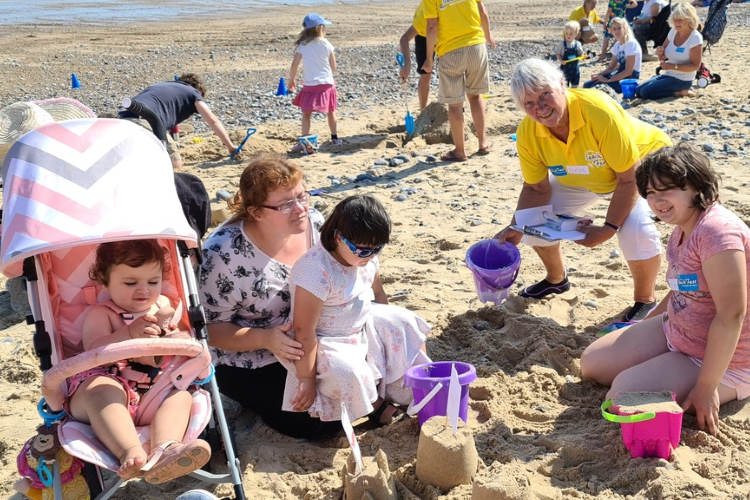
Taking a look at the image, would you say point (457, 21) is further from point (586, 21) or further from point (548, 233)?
point (586, 21)

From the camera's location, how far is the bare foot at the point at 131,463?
8.34ft

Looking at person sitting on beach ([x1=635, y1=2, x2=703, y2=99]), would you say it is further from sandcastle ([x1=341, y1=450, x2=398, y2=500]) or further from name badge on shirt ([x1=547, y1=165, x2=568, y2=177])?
sandcastle ([x1=341, y1=450, x2=398, y2=500])

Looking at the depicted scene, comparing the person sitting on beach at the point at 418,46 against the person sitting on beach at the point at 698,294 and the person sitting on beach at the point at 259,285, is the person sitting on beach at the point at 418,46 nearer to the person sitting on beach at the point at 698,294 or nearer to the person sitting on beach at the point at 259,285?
the person sitting on beach at the point at 259,285

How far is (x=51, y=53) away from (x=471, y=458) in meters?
16.6

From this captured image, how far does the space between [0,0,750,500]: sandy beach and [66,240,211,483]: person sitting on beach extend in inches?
17.4

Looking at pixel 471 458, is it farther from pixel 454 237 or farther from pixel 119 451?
→ pixel 454 237

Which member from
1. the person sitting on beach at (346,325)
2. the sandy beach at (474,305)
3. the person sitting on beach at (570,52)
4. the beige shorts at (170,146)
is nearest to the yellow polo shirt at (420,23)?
the sandy beach at (474,305)

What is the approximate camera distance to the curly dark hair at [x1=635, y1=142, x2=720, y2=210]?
3.00 m

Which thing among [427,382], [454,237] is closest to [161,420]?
[427,382]

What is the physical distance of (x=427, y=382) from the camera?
123 inches

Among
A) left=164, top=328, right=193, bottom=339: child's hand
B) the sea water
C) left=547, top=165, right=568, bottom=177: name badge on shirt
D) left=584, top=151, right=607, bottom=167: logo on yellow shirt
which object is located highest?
the sea water

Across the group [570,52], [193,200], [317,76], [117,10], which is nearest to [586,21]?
[570,52]

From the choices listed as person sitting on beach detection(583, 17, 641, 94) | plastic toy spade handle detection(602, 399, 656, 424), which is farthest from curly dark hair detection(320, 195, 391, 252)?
person sitting on beach detection(583, 17, 641, 94)

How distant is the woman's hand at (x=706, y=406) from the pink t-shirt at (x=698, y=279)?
8.9 inches
